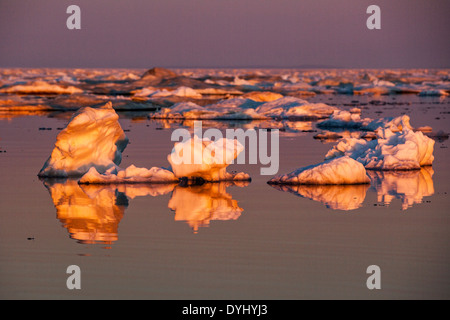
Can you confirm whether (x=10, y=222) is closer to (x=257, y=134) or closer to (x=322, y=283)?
(x=322, y=283)

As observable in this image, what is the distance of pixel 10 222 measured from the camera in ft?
35.0

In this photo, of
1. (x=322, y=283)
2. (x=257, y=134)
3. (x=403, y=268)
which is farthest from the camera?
(x=257, y=134)

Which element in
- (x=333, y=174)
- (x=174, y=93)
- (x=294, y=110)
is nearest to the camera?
(x=333, y=174)

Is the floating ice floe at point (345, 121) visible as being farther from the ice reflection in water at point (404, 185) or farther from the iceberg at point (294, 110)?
the ice reflection in water at point (404, 185)

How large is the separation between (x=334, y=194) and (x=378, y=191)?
894 millimetres

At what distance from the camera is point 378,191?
1328cm

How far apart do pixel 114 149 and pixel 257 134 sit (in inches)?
428

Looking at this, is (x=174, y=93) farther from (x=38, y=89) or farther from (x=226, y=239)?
(x=226, y=239)

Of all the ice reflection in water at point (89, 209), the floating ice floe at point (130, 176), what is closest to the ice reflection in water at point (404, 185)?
the floating ice floe at point (130, 176)

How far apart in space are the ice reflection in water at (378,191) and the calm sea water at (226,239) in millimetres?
22

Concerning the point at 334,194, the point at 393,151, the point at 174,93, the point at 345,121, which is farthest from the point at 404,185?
the point at 174,93

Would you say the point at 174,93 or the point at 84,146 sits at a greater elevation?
the point at 174,93

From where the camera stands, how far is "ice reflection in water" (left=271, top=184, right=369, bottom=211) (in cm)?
1192

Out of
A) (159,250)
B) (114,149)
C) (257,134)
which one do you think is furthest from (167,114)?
(159,250)
